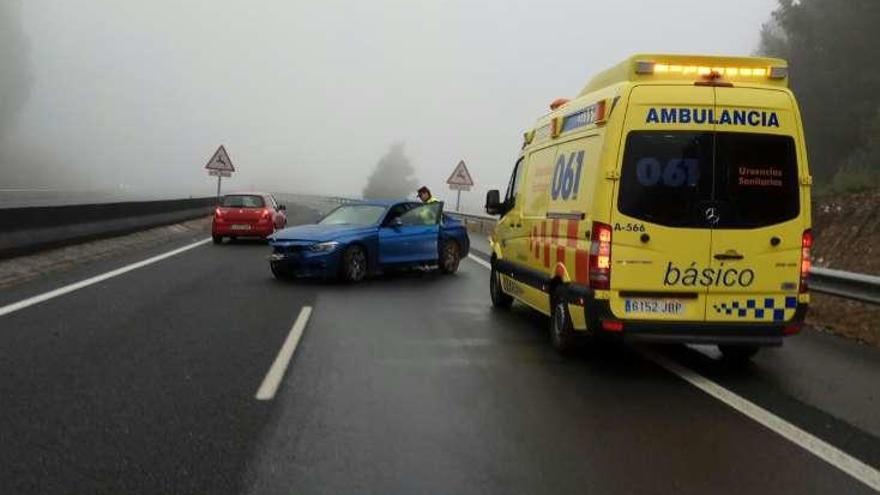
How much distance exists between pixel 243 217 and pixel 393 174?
488 feet

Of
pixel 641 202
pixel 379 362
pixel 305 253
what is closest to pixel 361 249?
pixel 305 253

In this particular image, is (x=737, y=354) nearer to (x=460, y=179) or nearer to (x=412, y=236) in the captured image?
(x=412, y=236)

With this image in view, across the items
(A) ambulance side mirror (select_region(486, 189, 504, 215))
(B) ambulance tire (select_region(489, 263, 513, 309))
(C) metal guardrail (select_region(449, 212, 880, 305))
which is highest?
(A) ambulance side mirror (select_region(486, 189, 504, 215))

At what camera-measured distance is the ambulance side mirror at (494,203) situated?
10.4 meters

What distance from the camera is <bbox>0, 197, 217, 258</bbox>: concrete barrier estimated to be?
1272 cm

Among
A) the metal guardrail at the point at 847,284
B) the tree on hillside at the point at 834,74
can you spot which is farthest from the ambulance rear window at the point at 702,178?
the tree on hillside at the point at 834,74

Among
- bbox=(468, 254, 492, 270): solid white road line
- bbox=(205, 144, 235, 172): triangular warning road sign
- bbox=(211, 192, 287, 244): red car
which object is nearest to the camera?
bbox=(468, 254, 492, 270): solid white road line

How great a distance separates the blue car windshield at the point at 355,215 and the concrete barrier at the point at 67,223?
4796 millimetres

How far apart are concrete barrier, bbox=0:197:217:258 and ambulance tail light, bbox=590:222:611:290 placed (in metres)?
9.82

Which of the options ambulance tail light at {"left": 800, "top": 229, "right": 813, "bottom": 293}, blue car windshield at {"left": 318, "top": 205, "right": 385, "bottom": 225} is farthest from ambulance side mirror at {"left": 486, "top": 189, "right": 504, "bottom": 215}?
ambulance tail light at {"left": 800, "top": 229, "right": 813, "bottom": 293}

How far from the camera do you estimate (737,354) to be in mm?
7301

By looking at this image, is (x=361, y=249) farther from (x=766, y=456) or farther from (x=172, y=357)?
(x=766, y=456)

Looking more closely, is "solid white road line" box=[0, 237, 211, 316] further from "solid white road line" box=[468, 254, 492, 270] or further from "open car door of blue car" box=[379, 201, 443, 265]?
"solid white road line" box=[468, 254, 492, 270]

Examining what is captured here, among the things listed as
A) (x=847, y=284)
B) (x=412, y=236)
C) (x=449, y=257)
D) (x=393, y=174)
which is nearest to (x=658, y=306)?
(x=847, y=284)
